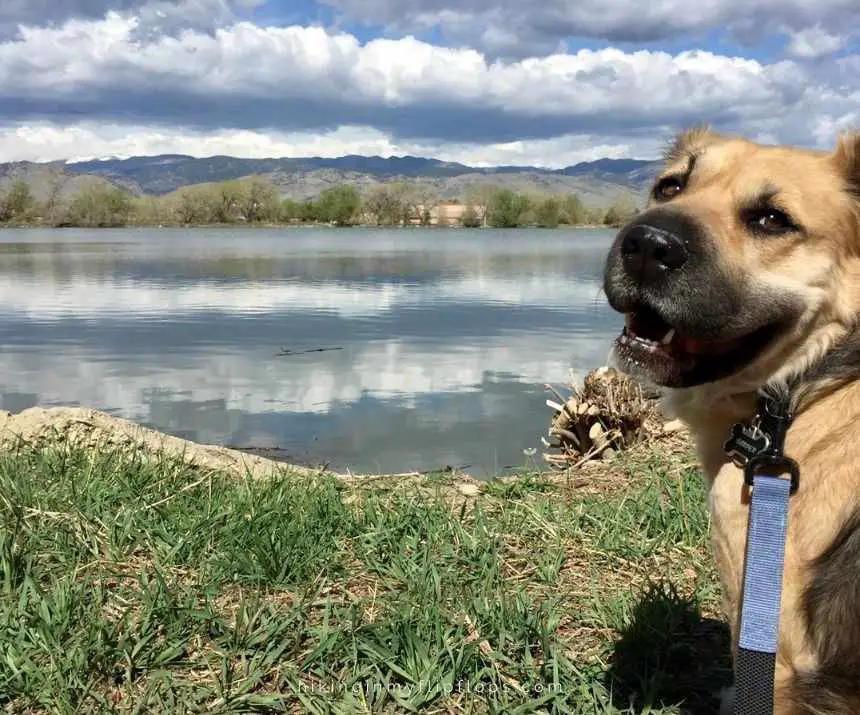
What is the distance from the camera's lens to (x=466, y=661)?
3.73 metres

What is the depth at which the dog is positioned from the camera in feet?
9.20

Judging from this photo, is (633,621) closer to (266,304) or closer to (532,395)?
(532,395)

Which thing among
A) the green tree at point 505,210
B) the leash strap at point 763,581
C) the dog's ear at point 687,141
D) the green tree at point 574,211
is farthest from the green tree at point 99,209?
the leash strap at point 763,581

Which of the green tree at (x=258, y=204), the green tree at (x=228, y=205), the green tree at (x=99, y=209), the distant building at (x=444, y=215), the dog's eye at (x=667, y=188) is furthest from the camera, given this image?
the green tree at (x=258, y=204)

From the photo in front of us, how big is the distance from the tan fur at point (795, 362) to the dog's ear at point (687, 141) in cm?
43

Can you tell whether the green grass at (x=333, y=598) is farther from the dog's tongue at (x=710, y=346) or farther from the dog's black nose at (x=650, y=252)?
the dog's black nose at (x=650, y=252)

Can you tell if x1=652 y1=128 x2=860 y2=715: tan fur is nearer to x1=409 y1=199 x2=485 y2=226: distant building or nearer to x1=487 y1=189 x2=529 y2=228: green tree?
x1=487 y1=189 x2=529 y2=228: green tree

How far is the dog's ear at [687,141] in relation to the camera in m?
4.18

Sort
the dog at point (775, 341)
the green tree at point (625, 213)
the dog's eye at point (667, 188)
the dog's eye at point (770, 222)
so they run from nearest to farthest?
the dog at point (775, 341)
the dog's eye at point (770, 222)
the dog's eye at point (667, 188)
the green tree at point (625, 213)

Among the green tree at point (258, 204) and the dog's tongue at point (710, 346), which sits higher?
the green tree at point (258, 204)

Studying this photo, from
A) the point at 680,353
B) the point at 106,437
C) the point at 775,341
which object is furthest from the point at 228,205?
the point at 775,341

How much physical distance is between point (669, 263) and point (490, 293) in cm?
2224

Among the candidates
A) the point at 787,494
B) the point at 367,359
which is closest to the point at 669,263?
the point at 787,494

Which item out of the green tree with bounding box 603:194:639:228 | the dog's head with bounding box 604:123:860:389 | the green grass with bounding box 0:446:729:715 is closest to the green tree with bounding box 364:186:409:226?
the green tree with bounding box 603:194:639:228
